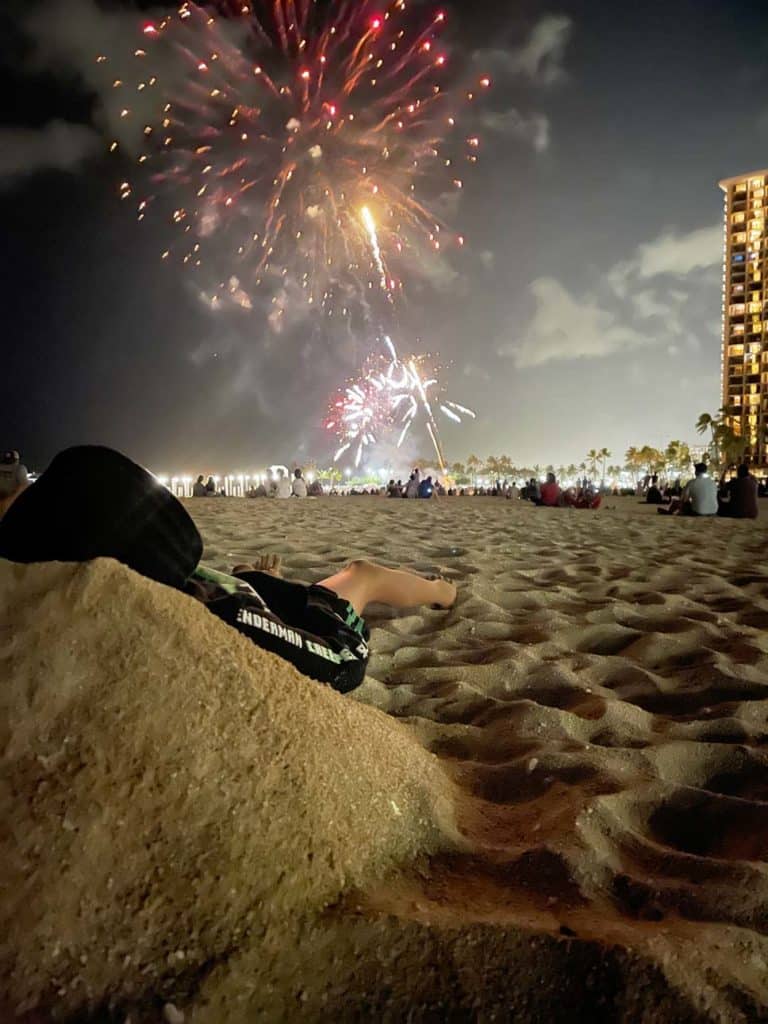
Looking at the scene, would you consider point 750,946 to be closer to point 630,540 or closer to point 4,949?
point 4,949

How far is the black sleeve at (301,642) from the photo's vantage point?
175 centimetres

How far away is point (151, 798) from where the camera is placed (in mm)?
1114

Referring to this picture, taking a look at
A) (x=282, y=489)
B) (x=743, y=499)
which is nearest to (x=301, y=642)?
(x=743, y=499)

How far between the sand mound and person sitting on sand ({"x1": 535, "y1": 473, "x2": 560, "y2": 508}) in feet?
51.7

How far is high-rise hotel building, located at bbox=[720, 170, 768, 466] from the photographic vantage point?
266 feet

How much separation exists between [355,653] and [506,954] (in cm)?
129

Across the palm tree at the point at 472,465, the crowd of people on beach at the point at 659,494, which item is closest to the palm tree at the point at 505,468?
the palm tree at the point at 472,465

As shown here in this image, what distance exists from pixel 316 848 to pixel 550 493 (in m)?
16.1

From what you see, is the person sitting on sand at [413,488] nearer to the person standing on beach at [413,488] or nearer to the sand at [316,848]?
the person standing on beach at [413,488]

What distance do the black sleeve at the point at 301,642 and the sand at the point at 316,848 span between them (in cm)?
28

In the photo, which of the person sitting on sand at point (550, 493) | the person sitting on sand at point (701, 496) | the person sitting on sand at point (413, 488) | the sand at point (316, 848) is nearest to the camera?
the sand at point (316, 848)

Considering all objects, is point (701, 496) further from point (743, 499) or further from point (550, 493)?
point (550, 493)

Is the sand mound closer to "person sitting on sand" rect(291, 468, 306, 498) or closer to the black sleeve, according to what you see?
the black sleeve

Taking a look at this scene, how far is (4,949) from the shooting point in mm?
941
